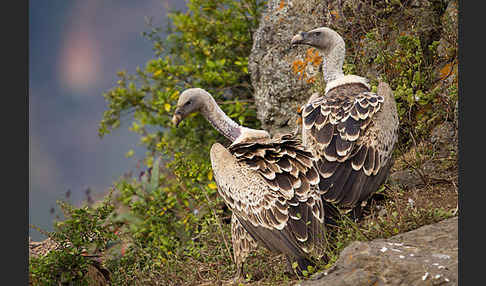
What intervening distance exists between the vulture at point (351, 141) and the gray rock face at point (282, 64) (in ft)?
6.64

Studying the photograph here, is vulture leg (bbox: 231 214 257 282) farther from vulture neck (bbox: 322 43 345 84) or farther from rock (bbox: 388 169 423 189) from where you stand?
vulture neck (bbox: 322 43 345 84)

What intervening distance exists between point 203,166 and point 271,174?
3004mm

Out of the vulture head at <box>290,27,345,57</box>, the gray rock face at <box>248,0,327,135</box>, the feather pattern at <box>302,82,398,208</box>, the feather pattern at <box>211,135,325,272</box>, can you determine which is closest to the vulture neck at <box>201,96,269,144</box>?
the feather pattern at <box>211,135,325,272</box>

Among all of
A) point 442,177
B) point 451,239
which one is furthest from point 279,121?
point 451,239

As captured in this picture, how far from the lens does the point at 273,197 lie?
13.9 ft

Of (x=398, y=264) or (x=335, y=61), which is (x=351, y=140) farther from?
(x=398, y=264)

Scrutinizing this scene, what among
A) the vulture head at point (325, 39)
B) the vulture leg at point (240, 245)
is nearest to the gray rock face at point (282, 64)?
the vulture head at point (325, 39)

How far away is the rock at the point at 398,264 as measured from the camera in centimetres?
302

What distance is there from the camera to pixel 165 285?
527 cm

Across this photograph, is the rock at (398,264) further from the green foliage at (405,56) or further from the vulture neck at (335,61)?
the vulture neck at (335,61)

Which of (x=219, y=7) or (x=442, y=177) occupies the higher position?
(x=219, y=7)

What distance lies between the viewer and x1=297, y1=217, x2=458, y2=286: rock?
3.02 metres

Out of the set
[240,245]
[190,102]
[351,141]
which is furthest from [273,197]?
[190,102]

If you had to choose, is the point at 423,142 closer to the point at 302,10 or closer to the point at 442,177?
the point at 442,177
